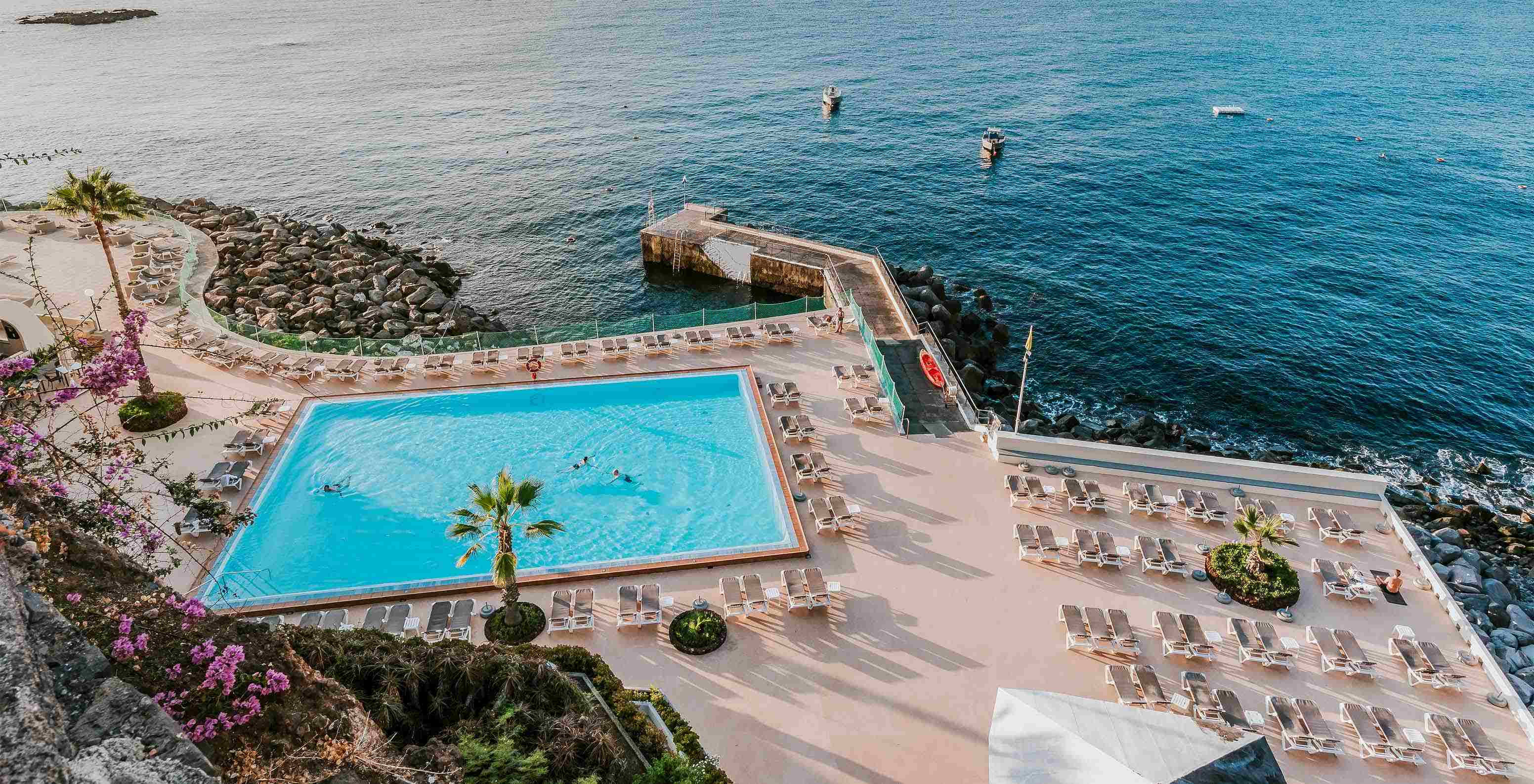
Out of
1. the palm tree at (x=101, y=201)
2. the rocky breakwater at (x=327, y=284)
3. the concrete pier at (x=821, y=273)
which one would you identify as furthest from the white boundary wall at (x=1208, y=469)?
the palm tree at (x=101, y=201)

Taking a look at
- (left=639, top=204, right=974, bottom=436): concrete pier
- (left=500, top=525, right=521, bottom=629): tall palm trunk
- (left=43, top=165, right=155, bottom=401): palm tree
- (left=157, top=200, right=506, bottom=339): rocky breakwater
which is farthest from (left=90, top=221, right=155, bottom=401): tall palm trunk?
(left=639, top=204, right=974, bottom=436): concrete pier

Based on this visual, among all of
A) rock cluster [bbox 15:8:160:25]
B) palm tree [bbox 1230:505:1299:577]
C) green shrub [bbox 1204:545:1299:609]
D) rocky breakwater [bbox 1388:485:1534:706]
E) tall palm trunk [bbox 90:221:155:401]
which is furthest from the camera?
rock cluster [bbox 15:8:160:25]

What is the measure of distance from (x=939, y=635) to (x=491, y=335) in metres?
20.4

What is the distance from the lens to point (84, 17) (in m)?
157

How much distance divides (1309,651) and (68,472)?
77.4 feet

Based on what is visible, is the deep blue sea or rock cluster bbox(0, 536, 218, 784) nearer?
rock cluster bbox(0, 536, 218, 784)

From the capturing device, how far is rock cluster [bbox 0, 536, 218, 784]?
4.66 m

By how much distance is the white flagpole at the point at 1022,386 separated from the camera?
990 inches

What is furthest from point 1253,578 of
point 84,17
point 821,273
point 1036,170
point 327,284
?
point 84,17

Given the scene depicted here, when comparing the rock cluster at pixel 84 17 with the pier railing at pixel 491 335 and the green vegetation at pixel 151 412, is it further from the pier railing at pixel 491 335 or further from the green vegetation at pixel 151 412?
the green vegetation at pixel 151 412

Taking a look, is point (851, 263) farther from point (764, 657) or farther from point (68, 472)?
point (68, 472)

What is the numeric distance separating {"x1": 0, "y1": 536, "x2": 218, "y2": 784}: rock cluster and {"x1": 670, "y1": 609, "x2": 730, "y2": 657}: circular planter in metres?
13.0

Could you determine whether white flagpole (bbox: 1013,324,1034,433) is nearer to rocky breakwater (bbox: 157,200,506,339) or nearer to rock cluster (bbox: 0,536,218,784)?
rock cluster (bbox: 0,536,218,784)

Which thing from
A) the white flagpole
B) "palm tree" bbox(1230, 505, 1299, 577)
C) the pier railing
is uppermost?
the pier railing
